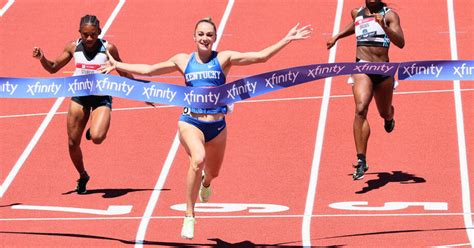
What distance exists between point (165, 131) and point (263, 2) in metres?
8.75

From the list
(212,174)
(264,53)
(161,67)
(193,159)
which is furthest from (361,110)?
(193,159)

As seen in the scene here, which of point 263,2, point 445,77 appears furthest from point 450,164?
point 263,2

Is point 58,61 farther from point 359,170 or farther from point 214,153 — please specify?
point 359,170

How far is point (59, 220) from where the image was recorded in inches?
639

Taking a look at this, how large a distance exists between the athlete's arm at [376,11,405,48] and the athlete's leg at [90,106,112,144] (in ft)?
11.0

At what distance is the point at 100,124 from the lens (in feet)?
56.0

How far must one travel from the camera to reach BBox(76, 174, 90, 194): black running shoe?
17641 millimetres

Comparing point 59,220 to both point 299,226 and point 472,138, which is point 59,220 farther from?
point 472,138

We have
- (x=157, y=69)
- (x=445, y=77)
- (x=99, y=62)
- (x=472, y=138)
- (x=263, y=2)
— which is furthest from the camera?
(x=263, y=2)

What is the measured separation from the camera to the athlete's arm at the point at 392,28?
55.4ft

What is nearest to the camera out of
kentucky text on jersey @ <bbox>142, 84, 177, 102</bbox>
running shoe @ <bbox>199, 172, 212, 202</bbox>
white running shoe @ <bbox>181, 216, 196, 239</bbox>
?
white running shoe @ <bbox>181, 216, 196, 239</bbox>

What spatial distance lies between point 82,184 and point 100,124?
98 cm

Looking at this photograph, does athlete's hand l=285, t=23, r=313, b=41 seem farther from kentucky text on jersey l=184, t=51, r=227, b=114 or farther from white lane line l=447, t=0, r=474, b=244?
white lane line l=447, t=0, r=474, b=244

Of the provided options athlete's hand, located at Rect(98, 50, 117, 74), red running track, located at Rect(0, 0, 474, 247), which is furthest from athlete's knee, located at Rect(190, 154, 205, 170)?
athlete's hand, located at Rect(98, 50, 117, 74)
